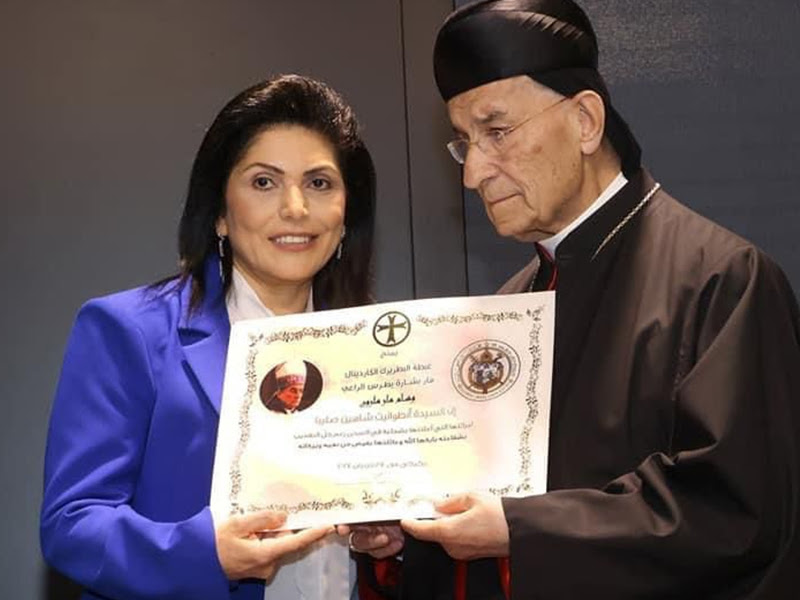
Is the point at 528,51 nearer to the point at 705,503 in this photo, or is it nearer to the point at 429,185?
the point at 705,503

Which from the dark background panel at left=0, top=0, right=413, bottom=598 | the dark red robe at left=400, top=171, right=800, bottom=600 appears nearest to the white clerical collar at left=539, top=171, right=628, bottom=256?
the dark red robe at left=400, top=171, right=800, bottom=600

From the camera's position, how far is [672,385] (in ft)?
6.28

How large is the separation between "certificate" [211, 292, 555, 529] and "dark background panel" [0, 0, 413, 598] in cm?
109

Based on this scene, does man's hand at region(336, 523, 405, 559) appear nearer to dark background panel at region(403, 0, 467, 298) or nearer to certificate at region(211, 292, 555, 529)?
certificate at region(211, 292, 555, 529)

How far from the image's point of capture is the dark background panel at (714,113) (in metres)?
3.07

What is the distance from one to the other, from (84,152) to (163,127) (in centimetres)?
19

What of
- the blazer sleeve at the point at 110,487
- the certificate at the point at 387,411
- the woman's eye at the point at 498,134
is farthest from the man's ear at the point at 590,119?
the blazer sleeve at the point at 110,487

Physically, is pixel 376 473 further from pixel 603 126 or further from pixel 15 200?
pixel 15 200

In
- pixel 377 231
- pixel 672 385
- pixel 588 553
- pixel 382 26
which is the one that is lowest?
pixel 588 553

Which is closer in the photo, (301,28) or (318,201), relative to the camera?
(318,201)

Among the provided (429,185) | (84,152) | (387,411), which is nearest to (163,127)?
(84,152)

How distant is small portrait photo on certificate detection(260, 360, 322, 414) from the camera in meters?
2.03

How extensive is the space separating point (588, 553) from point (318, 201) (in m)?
0.85

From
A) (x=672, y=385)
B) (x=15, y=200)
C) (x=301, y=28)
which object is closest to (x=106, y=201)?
(x=15, y=200)
